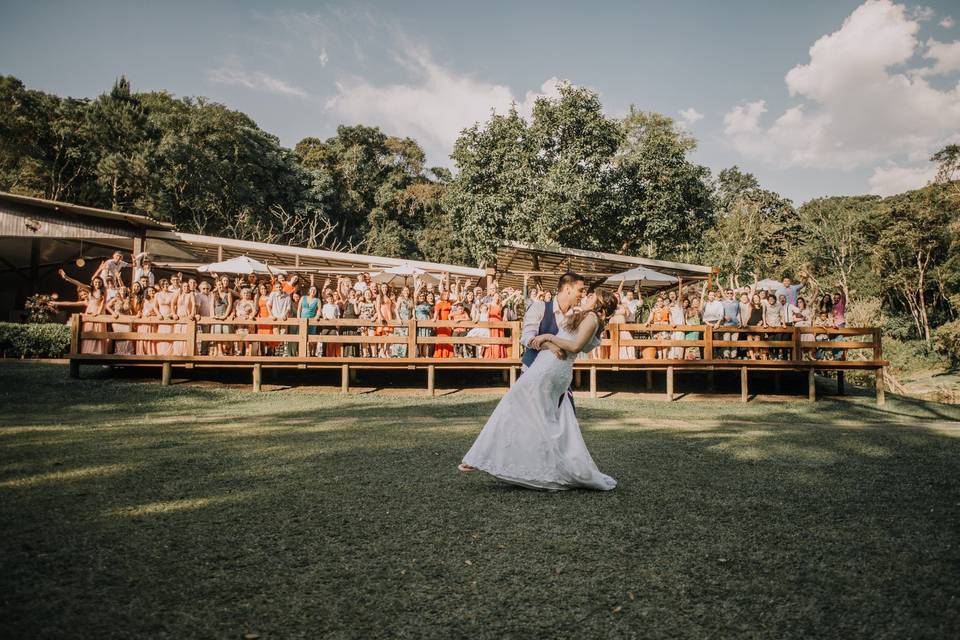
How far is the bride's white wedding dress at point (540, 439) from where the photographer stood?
5.05m

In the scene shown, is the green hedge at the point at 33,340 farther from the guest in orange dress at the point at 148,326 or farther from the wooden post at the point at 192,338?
the wooden post at the point at 192,338

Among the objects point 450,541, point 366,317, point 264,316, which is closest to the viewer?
point 450,541

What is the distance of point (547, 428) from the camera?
5094 mm

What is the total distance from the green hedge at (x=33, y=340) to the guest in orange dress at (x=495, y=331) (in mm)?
11334

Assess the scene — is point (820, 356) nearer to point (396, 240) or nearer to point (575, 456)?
point (575, 456)

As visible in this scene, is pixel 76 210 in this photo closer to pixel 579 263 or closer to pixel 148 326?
pixel 148 326

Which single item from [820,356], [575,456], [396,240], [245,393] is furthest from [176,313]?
[396,240]

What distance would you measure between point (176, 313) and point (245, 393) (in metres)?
3.08

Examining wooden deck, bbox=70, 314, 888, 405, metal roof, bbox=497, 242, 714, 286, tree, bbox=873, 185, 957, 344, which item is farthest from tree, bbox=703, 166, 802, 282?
wooden deck, bbox=70, 314, 888, 405

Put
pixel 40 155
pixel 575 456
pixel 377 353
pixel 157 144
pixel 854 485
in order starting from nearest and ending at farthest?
pixel 575 456, pixel 854 485, pixel 377 353, pixel 40 155, pixel 157 144

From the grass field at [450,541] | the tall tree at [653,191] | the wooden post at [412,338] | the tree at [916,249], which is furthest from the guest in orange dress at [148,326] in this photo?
the tree at [916,249]

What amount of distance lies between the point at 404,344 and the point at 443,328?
3.15ft

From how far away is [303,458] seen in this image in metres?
6.20

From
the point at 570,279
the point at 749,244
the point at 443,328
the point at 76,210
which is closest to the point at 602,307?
the point at 570,279
